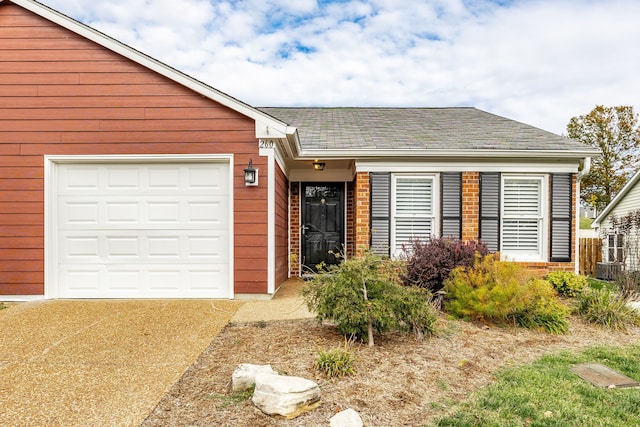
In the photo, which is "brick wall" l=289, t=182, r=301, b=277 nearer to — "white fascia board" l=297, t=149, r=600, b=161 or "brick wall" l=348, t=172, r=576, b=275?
"white fascia board" l=297, t=149, r=600, b=161

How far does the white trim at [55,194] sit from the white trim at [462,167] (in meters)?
2.64

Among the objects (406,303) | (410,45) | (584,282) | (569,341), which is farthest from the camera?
(410,45)

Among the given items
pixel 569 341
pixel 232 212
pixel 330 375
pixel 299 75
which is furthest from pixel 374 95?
pixel 330 375

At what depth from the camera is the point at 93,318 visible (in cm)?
459

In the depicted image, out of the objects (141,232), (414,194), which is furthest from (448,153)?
(141,232)

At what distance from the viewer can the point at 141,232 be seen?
5723mm

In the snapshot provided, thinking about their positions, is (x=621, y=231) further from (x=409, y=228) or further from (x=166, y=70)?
(x=166, y=70)

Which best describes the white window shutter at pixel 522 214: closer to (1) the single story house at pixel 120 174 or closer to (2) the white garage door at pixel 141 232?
(1) the single story house at pixel 120 174

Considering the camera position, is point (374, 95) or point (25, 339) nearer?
point (25, 339)

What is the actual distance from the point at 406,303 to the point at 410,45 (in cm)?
943

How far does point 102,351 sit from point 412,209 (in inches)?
212

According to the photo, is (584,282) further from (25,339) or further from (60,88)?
(60,88)

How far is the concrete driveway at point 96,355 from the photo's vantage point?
238cm

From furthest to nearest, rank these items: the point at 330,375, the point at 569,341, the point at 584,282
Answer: the point at 584,282 < the point at 569,341 < the point at 330,375
